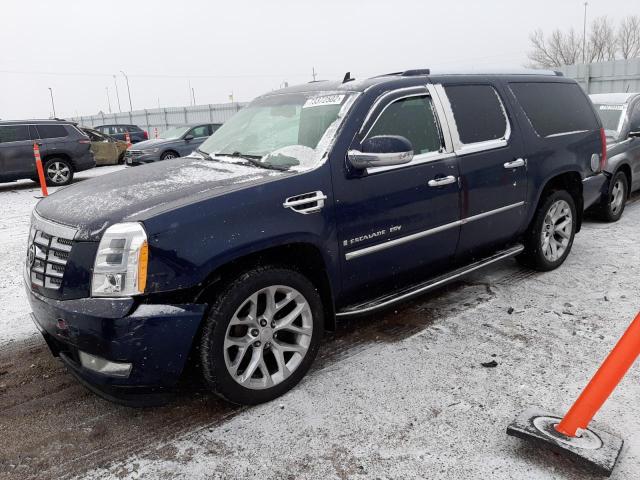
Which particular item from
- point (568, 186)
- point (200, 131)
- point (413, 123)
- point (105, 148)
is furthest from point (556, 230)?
point (105, 148)

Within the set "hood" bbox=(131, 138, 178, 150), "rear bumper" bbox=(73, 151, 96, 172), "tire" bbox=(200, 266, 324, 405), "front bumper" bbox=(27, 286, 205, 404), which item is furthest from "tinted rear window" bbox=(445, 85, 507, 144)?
"hood" bbox=(131, 138, 178, 150)

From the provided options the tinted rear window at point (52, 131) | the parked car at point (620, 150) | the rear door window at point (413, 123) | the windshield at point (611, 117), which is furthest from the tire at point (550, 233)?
the tinted rear window at point (52, 131)

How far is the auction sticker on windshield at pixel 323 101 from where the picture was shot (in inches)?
132

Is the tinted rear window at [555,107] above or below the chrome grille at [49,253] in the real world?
above

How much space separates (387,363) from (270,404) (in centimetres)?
83

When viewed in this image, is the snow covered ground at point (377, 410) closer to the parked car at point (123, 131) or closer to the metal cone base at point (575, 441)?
the metal cone base at point (575, 441)

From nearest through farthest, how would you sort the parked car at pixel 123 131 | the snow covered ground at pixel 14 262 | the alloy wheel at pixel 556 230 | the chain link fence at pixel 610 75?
the snow covered ground at pixel 14 262, the alloy wheel at pixel 556 230, the chain link fence at pixel 610 75, the parked car at pixel 123 131

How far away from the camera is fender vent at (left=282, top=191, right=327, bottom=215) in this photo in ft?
9.27

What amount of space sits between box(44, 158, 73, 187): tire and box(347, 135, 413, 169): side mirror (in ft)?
38.0

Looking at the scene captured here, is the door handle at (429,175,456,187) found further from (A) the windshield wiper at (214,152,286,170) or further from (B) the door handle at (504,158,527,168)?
(A) the windshield wiper at (214,152,286,170)

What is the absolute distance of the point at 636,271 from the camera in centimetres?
480

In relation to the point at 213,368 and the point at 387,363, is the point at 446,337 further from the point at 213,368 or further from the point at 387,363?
the point at 213,368

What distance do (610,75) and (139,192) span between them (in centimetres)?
2118

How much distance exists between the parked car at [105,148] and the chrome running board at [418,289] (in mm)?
14825
